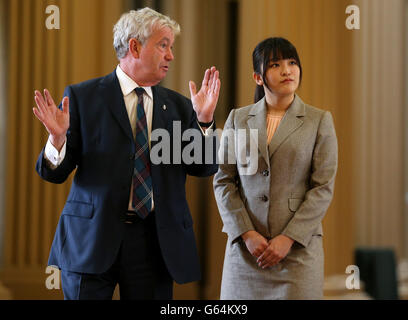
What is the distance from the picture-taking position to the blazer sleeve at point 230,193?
2.24 metres

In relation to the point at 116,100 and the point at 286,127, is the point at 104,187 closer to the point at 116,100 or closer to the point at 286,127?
the point at 116,100

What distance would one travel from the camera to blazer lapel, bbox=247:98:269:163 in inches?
88.4

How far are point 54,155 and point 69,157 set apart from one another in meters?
0.07

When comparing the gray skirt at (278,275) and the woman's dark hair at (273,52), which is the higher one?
the woman's dark hair at (273,52)

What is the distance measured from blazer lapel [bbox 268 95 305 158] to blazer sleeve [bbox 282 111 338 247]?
0.10m

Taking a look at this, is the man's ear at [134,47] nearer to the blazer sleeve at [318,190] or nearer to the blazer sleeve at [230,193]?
the blazer sleeve at [230,193]

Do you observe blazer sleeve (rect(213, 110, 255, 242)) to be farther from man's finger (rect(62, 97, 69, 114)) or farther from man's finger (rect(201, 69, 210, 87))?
man's finger (rect(62, 97, 69, 114))
